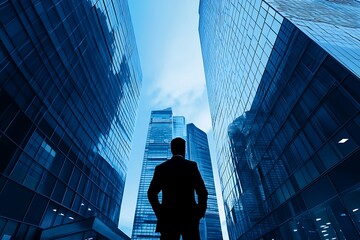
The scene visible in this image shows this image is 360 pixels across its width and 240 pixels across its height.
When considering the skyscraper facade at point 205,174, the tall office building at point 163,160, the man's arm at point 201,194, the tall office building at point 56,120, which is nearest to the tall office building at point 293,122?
the man's arm at point 201,194

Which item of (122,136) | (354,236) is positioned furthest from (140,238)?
(354,236)

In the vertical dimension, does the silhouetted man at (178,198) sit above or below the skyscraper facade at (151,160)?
below

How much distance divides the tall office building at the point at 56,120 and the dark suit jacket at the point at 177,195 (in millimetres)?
12748

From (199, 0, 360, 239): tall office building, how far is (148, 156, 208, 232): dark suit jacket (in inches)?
421

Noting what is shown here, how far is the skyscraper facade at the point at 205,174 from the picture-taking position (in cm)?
11806

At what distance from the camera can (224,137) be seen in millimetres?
36094

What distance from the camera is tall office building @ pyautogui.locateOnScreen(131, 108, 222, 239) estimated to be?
106875mm

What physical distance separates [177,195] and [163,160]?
131 metres

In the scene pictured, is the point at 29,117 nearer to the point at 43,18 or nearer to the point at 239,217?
the point at 43,18

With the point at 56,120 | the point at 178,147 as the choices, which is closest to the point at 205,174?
the point at 56,120

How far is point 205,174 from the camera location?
141 metres

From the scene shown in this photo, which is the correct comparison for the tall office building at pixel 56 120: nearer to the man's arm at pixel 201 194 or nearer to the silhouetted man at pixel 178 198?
the silhouetted man at pixel 178 198

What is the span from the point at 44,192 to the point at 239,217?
2573 centimetres

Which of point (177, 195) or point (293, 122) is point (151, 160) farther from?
point (177, 195)
